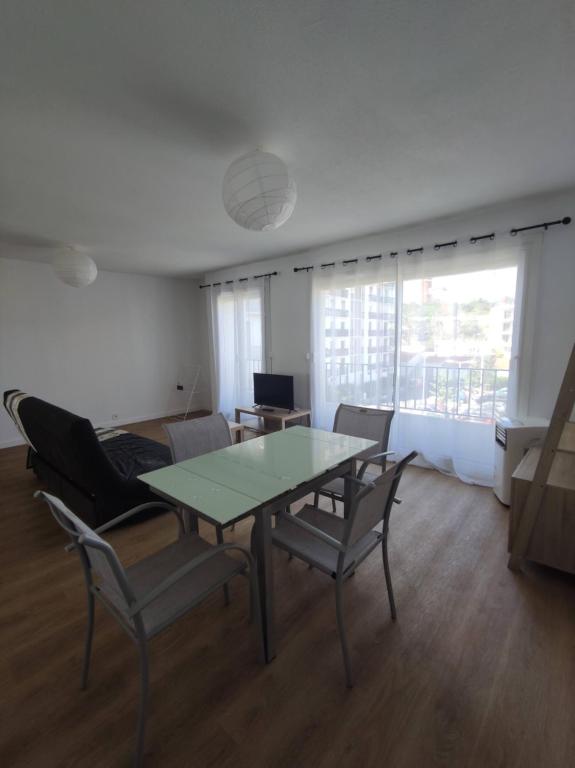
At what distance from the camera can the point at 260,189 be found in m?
1.61

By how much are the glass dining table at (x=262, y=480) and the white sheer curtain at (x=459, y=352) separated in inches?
63.4

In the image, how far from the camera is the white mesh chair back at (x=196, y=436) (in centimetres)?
209

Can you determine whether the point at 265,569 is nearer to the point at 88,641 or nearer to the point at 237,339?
the point at 88,641

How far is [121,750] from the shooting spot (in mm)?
1161

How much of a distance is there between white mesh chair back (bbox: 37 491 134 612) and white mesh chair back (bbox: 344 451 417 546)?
814mm

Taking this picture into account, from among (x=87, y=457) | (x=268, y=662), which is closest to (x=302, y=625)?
(x=268, y=662)

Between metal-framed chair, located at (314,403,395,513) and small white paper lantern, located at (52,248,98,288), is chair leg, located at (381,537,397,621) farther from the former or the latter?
small white paper lantern, located at (52,248,98,288)

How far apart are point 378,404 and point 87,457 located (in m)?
2.85

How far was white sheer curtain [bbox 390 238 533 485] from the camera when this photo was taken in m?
2.95

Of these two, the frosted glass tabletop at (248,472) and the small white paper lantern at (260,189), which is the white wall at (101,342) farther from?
the small white paper lantern at (260,189)

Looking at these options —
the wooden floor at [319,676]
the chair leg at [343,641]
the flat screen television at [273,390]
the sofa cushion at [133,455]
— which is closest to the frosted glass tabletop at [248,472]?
the chair leg at [343,641]

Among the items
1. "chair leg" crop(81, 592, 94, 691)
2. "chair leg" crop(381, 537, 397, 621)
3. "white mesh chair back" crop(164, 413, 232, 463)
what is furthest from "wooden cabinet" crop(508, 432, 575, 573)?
"chair leg" crop(81, 592, 94, 691)

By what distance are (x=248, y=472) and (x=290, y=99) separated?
182 cm

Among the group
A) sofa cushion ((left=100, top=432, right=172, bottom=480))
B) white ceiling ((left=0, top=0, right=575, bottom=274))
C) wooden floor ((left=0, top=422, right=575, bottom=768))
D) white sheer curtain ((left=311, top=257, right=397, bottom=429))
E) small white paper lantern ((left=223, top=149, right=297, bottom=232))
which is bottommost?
wooden floor ((left=0, top=422, right=575, bottom=768))
